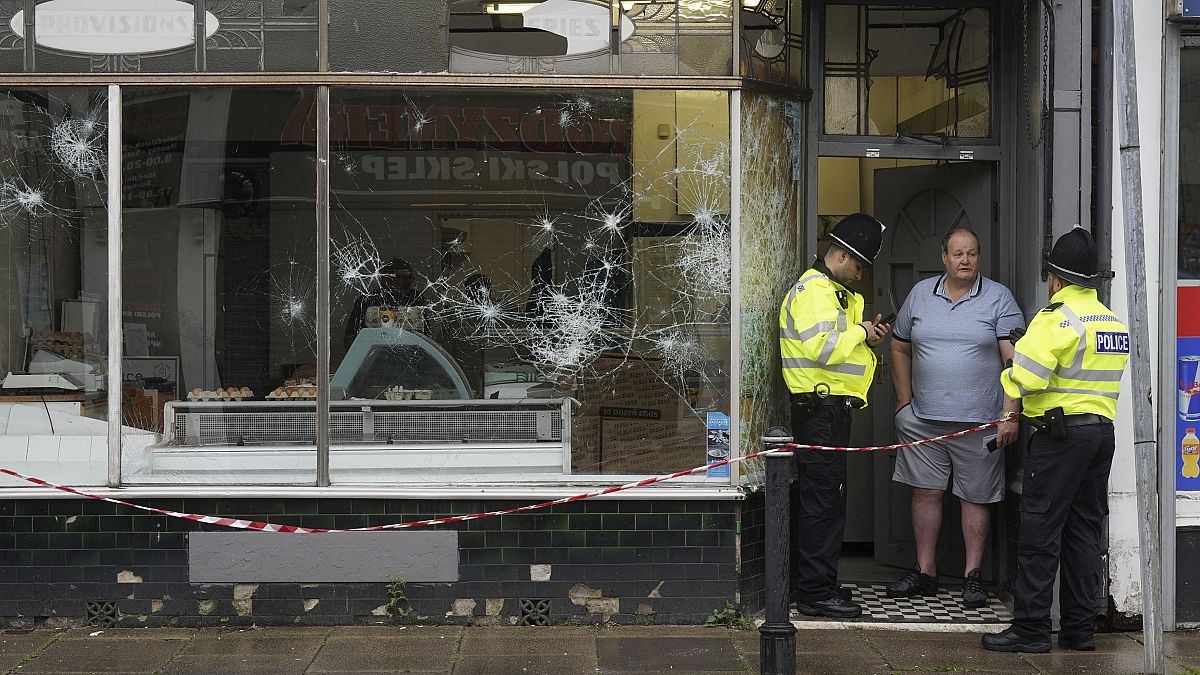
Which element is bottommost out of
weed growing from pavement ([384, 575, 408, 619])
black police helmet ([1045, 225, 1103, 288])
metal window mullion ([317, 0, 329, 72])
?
weed growing from pavement ([384, 575, 408, 619])

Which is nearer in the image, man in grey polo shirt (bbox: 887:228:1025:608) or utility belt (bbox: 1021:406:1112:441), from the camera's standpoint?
utility belt (bbox: 1021:406:1112:441)

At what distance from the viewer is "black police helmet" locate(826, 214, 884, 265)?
6.78 meters

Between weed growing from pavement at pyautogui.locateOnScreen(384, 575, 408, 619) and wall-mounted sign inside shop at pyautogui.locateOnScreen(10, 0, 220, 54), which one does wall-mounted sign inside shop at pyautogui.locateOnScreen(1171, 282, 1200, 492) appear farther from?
wall-mounted sign inside shop at pyautogui.locateOnScreen(10, 0, 220, 54)

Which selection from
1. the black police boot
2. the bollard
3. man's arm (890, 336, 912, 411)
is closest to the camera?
the bollard

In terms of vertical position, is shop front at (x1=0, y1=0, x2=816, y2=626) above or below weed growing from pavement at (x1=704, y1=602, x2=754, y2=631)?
above

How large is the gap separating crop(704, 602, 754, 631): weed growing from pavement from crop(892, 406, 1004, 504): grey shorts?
1254 mm

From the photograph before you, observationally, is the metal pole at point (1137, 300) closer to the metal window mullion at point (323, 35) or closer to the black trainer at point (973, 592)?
the black trainer at point (973, 592)

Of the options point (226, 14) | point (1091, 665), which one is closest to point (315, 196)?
point (226, 14)

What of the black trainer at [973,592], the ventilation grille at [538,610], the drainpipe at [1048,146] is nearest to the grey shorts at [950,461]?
the black trainer at [973,592]

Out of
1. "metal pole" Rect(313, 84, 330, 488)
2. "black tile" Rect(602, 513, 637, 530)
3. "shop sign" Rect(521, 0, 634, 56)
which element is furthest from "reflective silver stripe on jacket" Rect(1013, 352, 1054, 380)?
"metal pole" Rect(313, 84, 330, 488)

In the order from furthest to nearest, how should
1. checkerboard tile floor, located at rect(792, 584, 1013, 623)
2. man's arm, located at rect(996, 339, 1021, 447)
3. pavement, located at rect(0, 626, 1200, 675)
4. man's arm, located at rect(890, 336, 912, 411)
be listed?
man's arm, located at rect(890, 336, 912, 411) → checkerboard tile floor, located at rect(792, 584, 1013, 623) → man's arm, located at rect(996, 339, 1021, 447) → pavement, located at rect(0, 626, 1200, 675)

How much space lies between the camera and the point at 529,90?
22.1 ft

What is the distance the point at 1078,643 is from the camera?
20.8 ft

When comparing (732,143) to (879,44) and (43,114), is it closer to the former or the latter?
(879,44)
